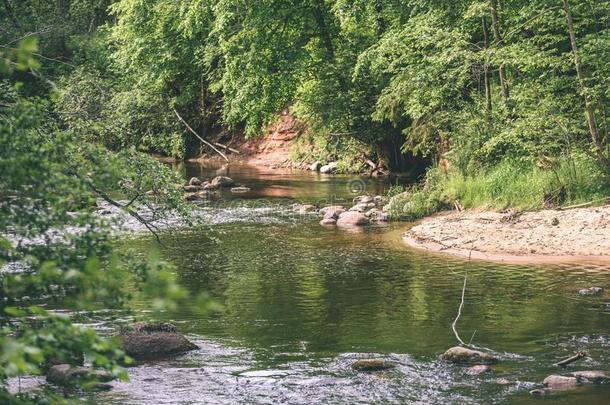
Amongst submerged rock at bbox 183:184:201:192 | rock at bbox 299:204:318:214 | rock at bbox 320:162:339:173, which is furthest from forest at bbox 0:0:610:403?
submerged rock at bbox 183:184:201:192

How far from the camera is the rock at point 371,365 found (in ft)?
34.4

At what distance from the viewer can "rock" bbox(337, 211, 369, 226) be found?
2220 cm

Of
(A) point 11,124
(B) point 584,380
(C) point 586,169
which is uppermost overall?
(A) point 11,124

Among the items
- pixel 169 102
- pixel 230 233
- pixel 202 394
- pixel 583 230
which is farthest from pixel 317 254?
pixel 169 102

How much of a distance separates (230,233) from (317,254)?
335 centimetres

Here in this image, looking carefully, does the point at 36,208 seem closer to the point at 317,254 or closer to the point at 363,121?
the point at 317,254

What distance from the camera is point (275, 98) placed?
98.6 ft

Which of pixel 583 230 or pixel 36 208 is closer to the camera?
pixel 36 208

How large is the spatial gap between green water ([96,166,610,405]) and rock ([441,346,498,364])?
0.16 metres

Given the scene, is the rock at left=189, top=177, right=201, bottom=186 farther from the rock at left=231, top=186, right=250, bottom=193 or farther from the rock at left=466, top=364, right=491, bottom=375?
the rock at left=466, top=364, right=491, bottom=375

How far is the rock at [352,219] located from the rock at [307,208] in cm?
191

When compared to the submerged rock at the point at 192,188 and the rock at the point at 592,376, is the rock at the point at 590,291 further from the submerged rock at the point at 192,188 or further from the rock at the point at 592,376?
the submerged rock at the point at 192,188

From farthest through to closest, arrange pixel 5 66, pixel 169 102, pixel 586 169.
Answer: pixel 169 102
pixel 586 169
pixel 5 66

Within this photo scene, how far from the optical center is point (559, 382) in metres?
9.62
